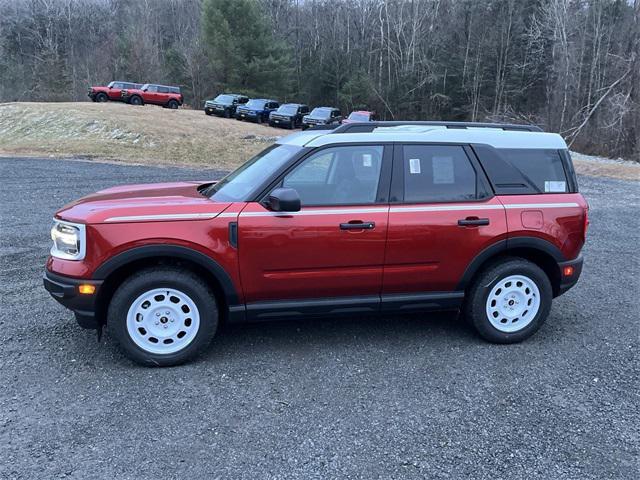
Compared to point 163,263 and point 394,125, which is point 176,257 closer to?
point 163,263

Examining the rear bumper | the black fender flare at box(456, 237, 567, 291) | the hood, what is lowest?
the rear bumper

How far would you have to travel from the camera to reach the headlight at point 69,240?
3.68 meters

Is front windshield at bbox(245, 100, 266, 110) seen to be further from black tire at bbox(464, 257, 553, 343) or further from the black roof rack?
black tire at bbox(464, 257, 553, 343)

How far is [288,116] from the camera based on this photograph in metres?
35.2

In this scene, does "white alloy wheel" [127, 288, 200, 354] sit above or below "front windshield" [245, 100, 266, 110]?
below

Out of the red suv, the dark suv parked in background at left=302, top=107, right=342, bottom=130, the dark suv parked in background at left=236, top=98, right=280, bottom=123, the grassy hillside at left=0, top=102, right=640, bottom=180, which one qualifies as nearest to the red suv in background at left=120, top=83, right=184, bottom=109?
the dark suv parked in background at left=236, top=98, right=280, bottom=123

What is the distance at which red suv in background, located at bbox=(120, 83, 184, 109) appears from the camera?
36.7 meters

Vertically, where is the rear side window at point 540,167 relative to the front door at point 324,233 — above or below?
above

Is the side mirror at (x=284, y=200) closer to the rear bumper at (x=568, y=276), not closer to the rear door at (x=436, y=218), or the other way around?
the rear door at (x=436, y=218)

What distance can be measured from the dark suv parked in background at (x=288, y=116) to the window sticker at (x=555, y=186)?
1253 inches

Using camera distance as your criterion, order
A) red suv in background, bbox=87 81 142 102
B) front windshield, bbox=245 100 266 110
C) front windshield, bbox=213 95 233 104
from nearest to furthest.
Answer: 1. red suv in background, bbox=87 81 142 102
2. front windshield, bbox=245 100 266 110
3. front windshield, bbox=213 95 233 104

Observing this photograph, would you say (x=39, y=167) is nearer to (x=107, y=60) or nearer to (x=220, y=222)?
(x=220, y=222)

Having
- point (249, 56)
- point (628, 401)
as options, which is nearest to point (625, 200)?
point (628, 401)

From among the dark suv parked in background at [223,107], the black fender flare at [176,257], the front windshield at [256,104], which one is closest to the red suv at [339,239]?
the black fender flare at [176,257]
